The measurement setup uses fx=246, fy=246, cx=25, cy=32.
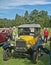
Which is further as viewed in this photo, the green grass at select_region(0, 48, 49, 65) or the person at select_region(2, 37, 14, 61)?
the person at select_region(2, 37, 14, 61)

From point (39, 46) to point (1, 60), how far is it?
212 cm

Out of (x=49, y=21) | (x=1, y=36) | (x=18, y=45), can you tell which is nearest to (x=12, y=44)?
(x=18, y=45)

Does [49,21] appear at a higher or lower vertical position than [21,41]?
lower

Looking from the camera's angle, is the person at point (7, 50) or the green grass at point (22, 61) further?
the person at point (7, 50)

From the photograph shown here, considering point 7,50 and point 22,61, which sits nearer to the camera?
point 22,61

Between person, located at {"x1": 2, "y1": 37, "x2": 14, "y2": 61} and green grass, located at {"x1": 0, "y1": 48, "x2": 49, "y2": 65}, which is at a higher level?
person, located at {"x1": 2, "y1": 37, "x2": 14, "y2": 61}

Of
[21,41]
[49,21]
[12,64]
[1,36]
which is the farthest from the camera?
[49,21]

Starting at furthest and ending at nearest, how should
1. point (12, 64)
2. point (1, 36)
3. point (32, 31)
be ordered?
point (1, 36) < point (32, 31) < point (12, 64)

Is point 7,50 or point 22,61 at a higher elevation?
point 7,50

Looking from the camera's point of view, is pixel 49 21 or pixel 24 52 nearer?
pixel 24 52

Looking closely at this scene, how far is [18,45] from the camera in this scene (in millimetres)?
12727

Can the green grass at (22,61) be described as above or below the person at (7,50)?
below

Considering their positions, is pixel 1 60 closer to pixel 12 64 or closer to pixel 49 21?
pixel 12 64

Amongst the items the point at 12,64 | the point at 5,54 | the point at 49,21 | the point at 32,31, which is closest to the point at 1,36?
the point at 32,31
